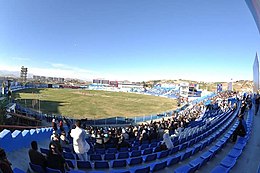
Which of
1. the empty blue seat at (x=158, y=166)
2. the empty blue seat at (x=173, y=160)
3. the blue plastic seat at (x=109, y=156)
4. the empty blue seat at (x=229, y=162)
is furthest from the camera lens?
the blue plastic seat at (x=109, y=156)

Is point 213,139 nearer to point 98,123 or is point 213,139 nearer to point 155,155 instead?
point 155,155

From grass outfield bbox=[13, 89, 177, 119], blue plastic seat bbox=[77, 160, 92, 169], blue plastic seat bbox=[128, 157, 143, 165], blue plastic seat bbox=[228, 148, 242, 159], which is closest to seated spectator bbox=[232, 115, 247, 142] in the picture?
blue plastic seat bbox=[228, 148, 242, 159]

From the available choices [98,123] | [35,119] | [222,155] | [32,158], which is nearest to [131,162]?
[32,158]

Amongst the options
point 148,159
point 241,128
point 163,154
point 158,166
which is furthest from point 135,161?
point 241,128

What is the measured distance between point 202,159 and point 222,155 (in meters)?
2.12

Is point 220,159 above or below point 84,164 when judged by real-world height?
below

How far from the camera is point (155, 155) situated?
714 cm

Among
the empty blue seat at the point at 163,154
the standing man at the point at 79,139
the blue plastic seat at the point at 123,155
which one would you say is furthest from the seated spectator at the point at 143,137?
the standing man at the point at 79,139

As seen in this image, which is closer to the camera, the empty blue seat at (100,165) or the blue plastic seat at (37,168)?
the blue plastic seat at (37,168)

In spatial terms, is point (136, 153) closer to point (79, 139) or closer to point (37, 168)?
point (79, 139)

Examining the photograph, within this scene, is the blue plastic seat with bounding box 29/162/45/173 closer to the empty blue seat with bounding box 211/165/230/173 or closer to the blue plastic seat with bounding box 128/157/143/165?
the blue plastic seat with bounding box 128/157/143/165

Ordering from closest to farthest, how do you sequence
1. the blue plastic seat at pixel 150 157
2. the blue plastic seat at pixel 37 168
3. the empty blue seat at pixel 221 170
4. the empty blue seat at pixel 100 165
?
the blue plastic seat at pixel 37 168, the empty blue seat at pixel 221 170, the empty blue seat at pixel 100 165, the blue plastic seat at pixel 150 157

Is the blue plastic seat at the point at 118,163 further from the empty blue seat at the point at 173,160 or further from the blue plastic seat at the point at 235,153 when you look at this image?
the blue plastic seat at the point at 235,153

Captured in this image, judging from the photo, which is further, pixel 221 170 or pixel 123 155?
pixel 123 155
